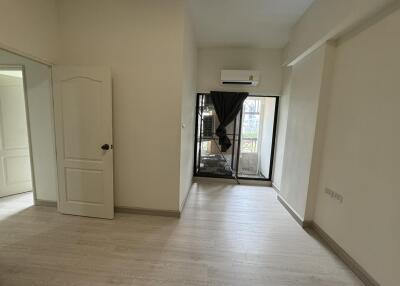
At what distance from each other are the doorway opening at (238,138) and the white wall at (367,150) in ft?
6.41

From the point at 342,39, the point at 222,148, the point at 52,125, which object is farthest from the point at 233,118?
the point at 52,125

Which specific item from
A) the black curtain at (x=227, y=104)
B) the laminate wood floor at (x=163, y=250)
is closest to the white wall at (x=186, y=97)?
the laminate wood floor at (x=163, y=250)

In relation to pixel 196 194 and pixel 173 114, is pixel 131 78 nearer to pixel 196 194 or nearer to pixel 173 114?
pixel 173 114

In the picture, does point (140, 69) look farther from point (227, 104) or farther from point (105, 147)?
point (227, 104)

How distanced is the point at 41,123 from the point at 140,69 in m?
1.69

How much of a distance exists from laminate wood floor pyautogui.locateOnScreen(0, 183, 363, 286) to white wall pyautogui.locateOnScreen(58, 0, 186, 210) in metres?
0.57

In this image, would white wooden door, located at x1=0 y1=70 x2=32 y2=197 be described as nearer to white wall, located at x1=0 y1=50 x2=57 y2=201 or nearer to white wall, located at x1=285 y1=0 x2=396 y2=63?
white wall, located at x1=0 y1=50 x2=57 y2=201

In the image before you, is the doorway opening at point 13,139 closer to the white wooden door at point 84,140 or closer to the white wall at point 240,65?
the white wooden door at point 84,140

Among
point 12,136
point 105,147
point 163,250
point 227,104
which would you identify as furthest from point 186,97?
point 12,136

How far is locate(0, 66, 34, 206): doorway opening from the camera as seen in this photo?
3.05 meters

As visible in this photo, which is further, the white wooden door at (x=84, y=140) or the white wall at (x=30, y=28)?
the white wooden door at (x=84, y=140)

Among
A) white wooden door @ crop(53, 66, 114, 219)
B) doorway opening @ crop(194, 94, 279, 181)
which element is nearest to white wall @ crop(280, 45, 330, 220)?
doorway opening @ crop(194, 94, 279, 181)

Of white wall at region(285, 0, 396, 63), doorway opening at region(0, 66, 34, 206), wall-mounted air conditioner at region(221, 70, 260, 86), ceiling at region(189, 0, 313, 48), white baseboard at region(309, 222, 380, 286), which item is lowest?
white baseboard at region(309, 222, 380, 286)

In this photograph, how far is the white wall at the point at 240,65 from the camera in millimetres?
3859
